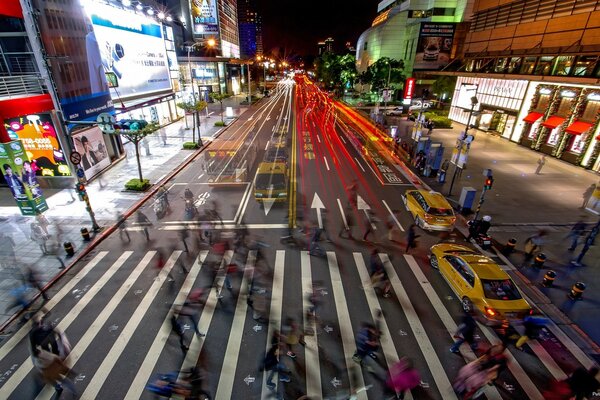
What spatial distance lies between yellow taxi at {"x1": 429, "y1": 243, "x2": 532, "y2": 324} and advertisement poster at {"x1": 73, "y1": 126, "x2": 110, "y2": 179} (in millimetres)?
22863

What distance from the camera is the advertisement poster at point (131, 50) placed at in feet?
79.7

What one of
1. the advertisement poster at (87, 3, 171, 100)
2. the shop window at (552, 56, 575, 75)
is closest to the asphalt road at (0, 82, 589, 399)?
the advertisement poster at (87, 3, 171, 100)

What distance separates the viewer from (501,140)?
35031 millimetres

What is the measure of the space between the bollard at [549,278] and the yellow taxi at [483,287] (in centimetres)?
252

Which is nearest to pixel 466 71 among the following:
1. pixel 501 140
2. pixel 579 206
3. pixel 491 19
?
pixel 491 19

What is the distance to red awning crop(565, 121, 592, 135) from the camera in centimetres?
2444

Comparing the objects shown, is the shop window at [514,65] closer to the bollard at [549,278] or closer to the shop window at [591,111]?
the shop window at [591,111]

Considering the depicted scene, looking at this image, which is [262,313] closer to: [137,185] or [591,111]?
[137,185]

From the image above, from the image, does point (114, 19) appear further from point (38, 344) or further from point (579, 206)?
point (579, 206)

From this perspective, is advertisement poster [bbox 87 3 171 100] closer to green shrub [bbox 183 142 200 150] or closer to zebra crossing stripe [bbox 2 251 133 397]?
green shrub [bbox 183 142 200 150]

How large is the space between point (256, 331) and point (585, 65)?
33.8 meters

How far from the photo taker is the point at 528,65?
31.3 meters

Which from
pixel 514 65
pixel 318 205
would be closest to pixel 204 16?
pixel 514 65

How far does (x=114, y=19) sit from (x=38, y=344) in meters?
28.4
